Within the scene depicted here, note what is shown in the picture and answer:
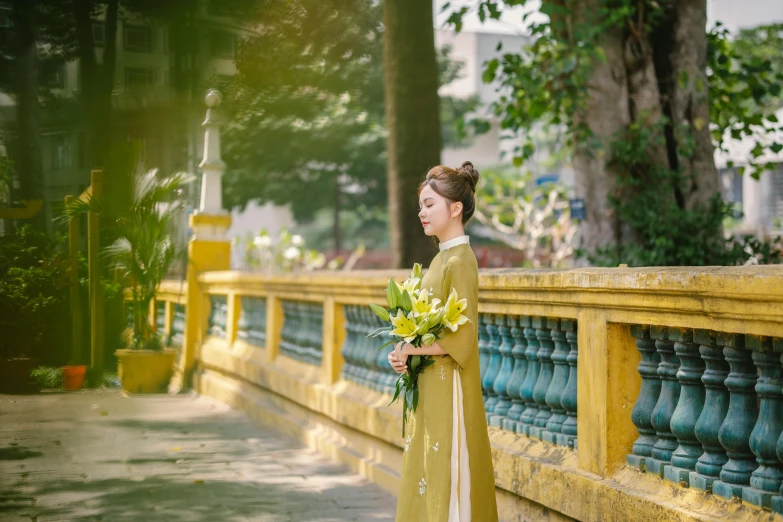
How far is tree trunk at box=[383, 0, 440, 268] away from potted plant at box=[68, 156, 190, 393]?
4188 millimetres

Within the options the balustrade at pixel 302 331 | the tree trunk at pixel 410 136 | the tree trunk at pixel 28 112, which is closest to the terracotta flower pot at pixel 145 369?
the tree trunk at pixel 28 112

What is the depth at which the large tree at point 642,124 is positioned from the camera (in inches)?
358

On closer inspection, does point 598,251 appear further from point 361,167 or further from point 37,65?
point 361,167

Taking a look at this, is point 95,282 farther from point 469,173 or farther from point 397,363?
point 469,173

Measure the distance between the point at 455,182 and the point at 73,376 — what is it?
197 centimetres

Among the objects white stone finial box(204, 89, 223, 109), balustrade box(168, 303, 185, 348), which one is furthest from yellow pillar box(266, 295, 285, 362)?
white stone finial box(204, 89, 223, 109)

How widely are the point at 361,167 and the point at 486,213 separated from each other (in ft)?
14.3

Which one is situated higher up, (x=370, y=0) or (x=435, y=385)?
(x=370, y=0)

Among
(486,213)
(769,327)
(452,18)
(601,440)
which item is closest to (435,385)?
(601,440)

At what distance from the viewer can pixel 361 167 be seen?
33906 millimetres

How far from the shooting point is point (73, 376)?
4508mm

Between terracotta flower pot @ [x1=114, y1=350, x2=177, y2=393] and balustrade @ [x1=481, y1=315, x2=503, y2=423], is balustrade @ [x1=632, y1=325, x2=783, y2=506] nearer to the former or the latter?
balustrade @ [x1=481, y1=315, x2=503, y2=423]

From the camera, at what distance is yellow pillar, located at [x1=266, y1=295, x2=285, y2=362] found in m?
8.20

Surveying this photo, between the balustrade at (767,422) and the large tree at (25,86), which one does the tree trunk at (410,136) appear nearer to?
the large tree at (25,86)
